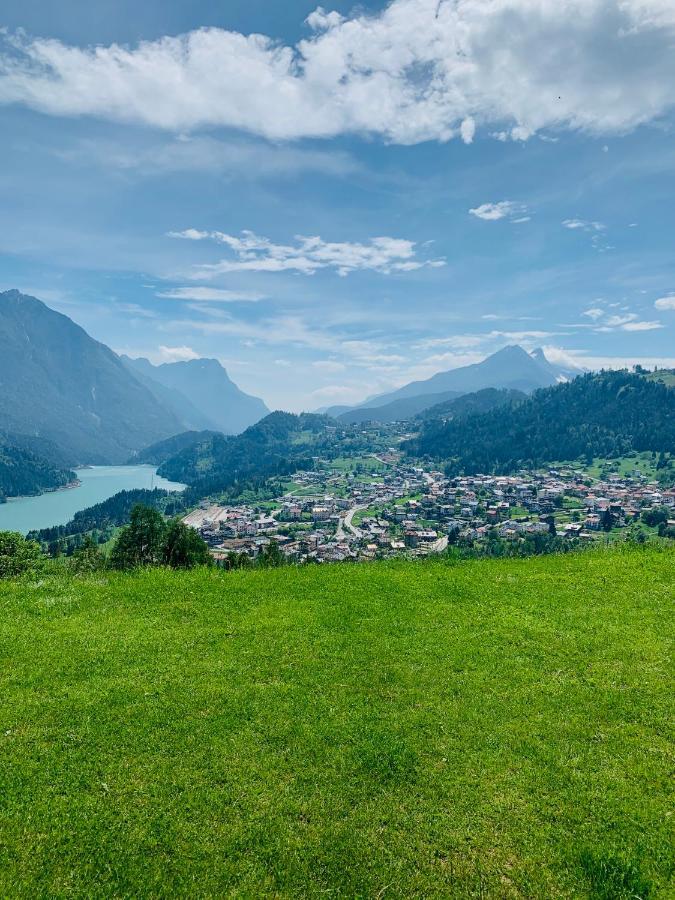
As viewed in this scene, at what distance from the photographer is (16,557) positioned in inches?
768

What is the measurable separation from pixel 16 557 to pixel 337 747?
17200 mm

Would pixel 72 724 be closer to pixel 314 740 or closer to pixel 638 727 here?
pixel 314 740

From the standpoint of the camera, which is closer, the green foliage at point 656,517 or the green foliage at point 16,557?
the green foliage at point 16,557

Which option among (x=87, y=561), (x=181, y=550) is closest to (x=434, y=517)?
(x=181, y=550)

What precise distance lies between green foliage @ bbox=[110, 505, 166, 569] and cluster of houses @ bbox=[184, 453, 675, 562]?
74.7m

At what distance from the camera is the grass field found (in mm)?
5832

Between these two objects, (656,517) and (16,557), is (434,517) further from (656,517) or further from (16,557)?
(16,557)

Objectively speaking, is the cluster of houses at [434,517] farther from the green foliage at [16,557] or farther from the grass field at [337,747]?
the grass field at [337,747]

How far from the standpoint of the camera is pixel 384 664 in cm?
986

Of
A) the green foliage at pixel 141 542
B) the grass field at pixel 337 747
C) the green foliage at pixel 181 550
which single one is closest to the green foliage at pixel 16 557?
the green foliage at pixel 141 542

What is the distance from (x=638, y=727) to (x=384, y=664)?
4.30 metres

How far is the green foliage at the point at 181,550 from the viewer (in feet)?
52.8

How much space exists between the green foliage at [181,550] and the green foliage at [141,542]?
24 centimetres

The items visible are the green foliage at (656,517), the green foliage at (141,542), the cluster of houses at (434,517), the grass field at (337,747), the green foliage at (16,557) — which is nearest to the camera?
the grass field at (337,747)
